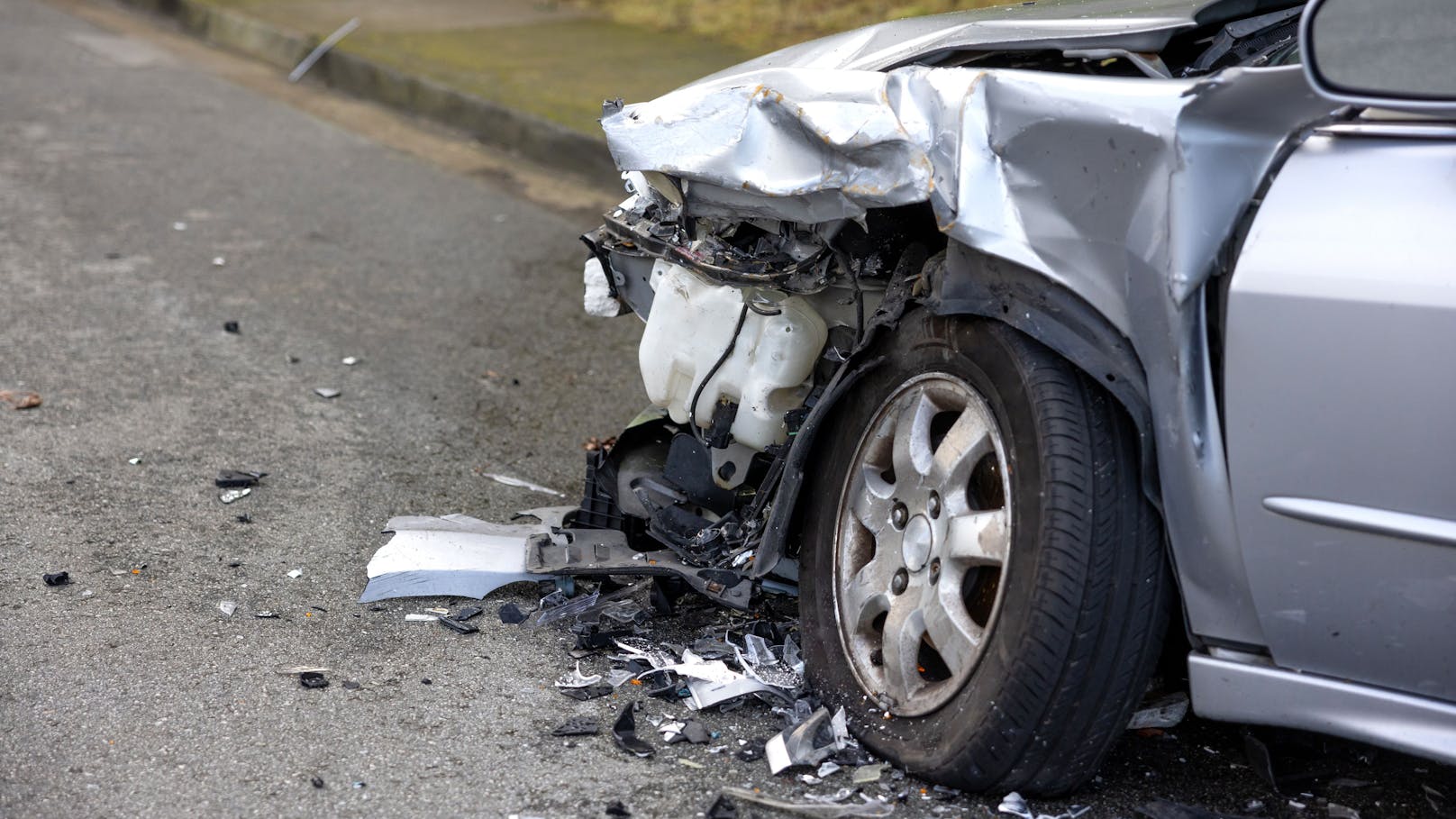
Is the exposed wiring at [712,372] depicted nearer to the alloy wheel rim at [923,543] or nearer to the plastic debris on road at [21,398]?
the alloy wheel rim at [923,543]

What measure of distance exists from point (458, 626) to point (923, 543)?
1.16m

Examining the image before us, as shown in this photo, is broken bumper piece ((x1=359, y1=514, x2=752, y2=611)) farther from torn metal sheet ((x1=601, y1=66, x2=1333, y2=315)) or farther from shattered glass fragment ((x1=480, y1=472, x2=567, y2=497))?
torn metal sheet ((x1=601, y1=66, x2=1333, y2=315))

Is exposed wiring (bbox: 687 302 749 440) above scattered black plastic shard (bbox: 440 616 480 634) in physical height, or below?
above

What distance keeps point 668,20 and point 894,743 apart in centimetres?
881

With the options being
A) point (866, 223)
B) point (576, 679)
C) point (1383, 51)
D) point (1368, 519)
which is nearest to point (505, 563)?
point (576, 679)

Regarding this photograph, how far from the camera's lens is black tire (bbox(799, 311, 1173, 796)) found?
237 cm

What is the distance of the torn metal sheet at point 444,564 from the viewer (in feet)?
11.2

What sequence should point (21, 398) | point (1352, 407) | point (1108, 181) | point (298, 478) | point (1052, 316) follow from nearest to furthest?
point (1352, 407) < point (1108, 181) < point (1052, 316) < point (298, 478) < point (21, 398)

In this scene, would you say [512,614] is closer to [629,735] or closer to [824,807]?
[629,735]

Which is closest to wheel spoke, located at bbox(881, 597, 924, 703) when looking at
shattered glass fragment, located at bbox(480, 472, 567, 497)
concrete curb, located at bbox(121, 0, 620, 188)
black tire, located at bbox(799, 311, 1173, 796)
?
black tire, located at bbox(799, 311, 1173, 796)

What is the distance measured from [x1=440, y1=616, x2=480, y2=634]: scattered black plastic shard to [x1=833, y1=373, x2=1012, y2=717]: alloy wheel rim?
887 mm

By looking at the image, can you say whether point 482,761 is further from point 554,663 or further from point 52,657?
point 52,657

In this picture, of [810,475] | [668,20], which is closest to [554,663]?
[810,475]

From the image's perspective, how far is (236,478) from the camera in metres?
4.05
